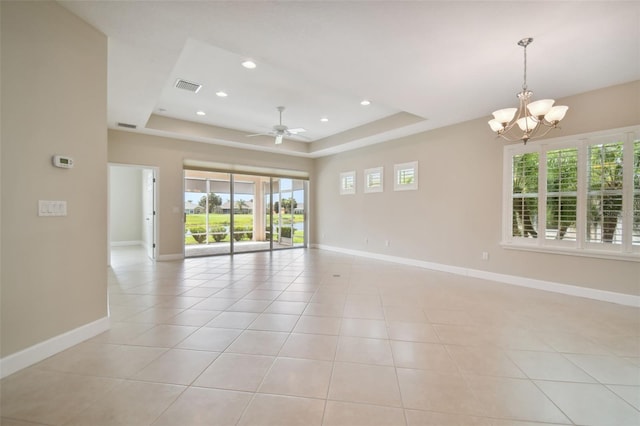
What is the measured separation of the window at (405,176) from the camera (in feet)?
19.9

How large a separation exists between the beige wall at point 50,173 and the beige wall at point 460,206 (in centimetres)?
536

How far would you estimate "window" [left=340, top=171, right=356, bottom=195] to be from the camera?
7562 millimetres

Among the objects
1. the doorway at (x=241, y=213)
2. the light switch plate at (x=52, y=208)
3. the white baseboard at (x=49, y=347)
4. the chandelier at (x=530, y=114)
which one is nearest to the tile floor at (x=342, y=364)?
the white baseboard at (x=49, y=347)

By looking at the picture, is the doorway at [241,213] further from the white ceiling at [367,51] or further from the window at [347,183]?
the white ceiling at [367,51]

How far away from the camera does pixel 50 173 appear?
232cm

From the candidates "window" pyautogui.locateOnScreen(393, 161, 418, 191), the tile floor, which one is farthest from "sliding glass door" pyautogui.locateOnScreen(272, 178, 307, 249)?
the tile floor

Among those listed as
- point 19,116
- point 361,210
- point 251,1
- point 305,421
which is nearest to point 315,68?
point 251,1

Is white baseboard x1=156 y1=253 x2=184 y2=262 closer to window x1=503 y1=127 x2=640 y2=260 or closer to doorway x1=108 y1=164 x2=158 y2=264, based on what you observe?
doorway x1=108 y1=164 x2=158 y2=264

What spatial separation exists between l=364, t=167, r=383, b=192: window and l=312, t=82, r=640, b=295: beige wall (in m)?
0.15

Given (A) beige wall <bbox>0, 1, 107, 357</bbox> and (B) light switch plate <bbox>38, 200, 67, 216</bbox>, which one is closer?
(A) beige wall <bbox>0, 1, 107, 357</bbox>

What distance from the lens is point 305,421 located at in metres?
1.59

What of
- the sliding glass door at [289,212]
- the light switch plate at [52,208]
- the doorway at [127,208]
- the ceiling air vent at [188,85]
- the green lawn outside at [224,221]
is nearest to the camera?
the light switch plate at [52,208]

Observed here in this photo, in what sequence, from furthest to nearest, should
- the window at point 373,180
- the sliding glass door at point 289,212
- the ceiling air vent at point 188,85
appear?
the sliding glass door at point 289,212 < the window at point 373,180 < the ceiling air vent at point 188,85

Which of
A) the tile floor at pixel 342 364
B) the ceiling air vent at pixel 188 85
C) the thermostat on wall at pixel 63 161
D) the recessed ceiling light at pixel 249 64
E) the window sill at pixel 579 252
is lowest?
the tile floor at pixel 342 364
